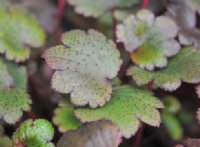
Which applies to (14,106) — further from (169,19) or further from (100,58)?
(169,19)

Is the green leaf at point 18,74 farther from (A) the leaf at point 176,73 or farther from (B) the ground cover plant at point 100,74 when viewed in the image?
(A) the leaf at point 176,73

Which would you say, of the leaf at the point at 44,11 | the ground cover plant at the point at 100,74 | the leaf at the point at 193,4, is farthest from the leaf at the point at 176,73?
the leaf at the point at 44,11

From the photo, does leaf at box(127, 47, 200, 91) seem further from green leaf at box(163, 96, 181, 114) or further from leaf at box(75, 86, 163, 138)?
green leaf at box(163, 96, 181, 114)

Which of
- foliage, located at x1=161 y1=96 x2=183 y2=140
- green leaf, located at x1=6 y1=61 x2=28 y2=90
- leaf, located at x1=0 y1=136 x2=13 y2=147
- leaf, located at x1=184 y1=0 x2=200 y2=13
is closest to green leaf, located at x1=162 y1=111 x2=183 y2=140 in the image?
A: foliage, located at x1=161 y1=96 x2=183 y2=140

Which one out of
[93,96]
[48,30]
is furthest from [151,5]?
[93,96]

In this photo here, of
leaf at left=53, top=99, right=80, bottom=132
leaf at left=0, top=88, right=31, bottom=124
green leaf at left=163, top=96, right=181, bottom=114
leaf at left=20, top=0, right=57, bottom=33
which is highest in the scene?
leaf at left=20, top=0, right=57, bottom=33

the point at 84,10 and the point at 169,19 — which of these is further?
the point at 84,10
